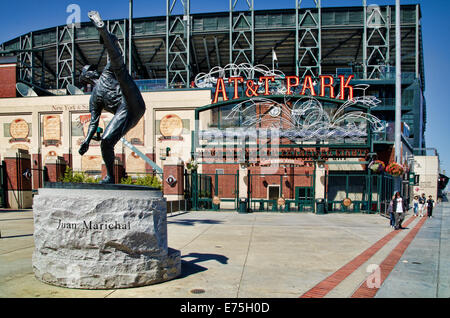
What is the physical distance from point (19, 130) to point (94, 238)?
3773 centimetres

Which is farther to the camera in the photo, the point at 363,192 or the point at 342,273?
the point at 363,192

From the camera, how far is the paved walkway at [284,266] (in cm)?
581

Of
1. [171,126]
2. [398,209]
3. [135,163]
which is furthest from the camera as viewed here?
[135,163]

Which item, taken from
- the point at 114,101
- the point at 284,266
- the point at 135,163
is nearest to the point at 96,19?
the point at 114,101

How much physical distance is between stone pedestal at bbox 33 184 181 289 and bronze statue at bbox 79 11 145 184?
1350 mm

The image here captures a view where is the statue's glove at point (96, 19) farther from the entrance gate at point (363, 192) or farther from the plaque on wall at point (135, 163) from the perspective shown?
the plaque on wall at point (135, 163)

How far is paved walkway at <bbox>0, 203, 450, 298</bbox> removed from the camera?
19.1ft

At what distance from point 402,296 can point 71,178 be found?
76.0ft

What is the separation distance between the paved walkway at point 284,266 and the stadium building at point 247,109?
9981 millimetres

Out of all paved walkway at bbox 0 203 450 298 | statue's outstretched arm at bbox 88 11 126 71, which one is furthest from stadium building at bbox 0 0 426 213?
statue's outstretched arm at bbox 88 11 126 71

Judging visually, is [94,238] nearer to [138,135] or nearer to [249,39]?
[138,135]

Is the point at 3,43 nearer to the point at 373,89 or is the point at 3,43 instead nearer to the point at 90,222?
the point at 373,89

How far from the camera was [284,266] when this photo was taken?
25.1 feet
